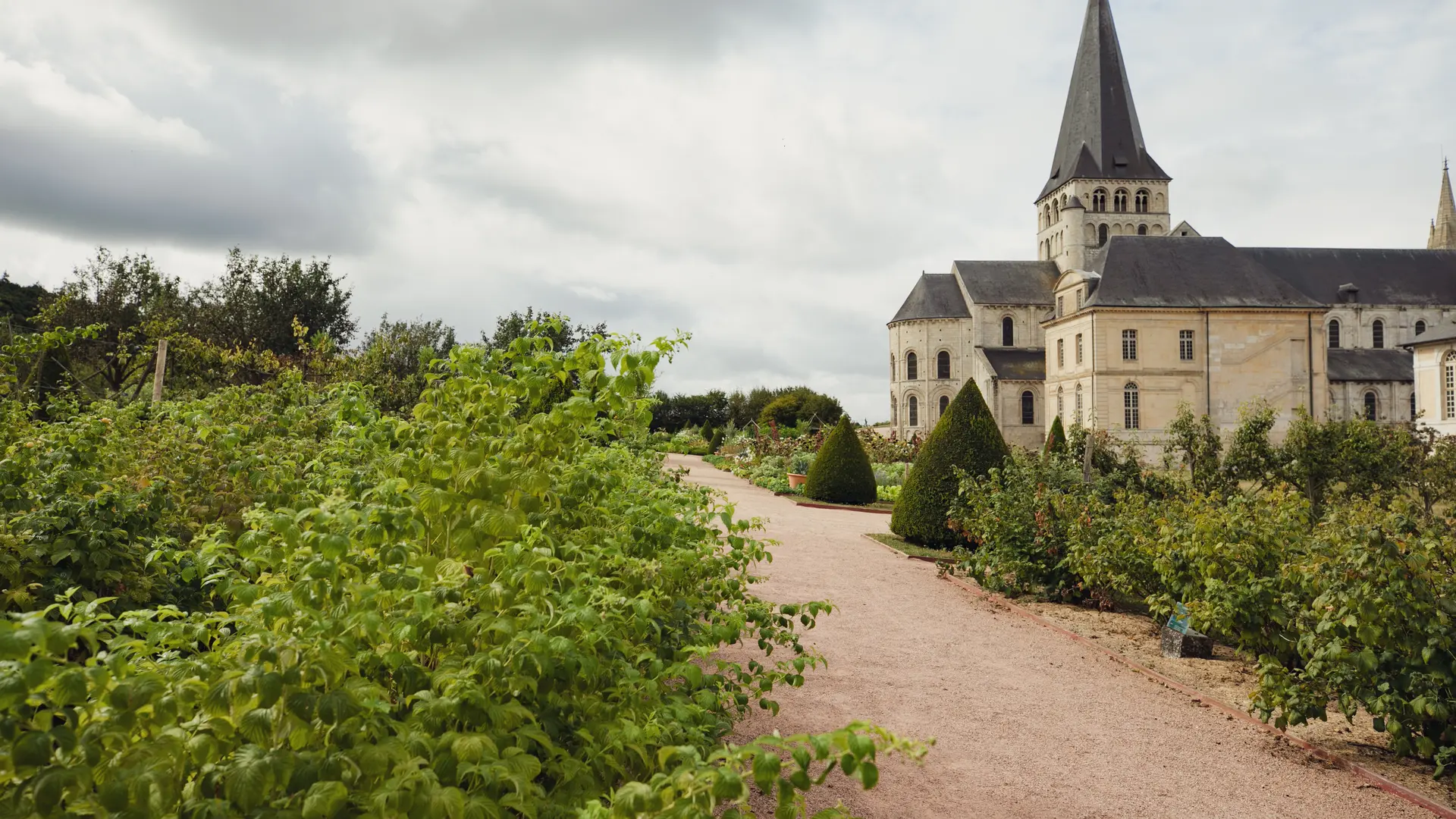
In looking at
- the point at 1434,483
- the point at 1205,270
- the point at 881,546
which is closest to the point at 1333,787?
the point at 881,546

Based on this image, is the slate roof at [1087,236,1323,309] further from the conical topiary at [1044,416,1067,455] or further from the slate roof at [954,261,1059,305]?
the conical topiary at [1044,416,1067,455]

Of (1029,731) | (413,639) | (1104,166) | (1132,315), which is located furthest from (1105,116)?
(413,639)

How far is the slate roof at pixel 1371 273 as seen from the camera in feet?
151

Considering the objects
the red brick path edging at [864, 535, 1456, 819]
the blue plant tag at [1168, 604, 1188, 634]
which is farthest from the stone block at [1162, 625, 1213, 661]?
the red brick path edging at [864, 535, 1456, 819]

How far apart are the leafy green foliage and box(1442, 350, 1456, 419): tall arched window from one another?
133 ft

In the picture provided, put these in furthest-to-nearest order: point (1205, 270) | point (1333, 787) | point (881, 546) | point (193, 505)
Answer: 1. point (1205, 270)
2. point (881, 546)
3. point (193, 505)
4. point (1333, 787)

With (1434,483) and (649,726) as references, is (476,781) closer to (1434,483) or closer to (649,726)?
(649,726)

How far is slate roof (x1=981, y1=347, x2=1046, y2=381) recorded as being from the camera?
1713 inches

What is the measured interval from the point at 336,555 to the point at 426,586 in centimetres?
29

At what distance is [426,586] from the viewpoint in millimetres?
2344

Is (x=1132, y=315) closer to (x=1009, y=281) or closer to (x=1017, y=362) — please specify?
(x=1017, y=362)

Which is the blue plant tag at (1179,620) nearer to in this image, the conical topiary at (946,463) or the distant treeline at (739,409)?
the conical topiary at (946,463)

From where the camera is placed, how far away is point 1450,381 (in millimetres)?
33656

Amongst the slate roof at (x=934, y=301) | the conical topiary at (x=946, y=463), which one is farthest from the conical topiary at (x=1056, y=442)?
the slate roof at (x=934, y=301)
